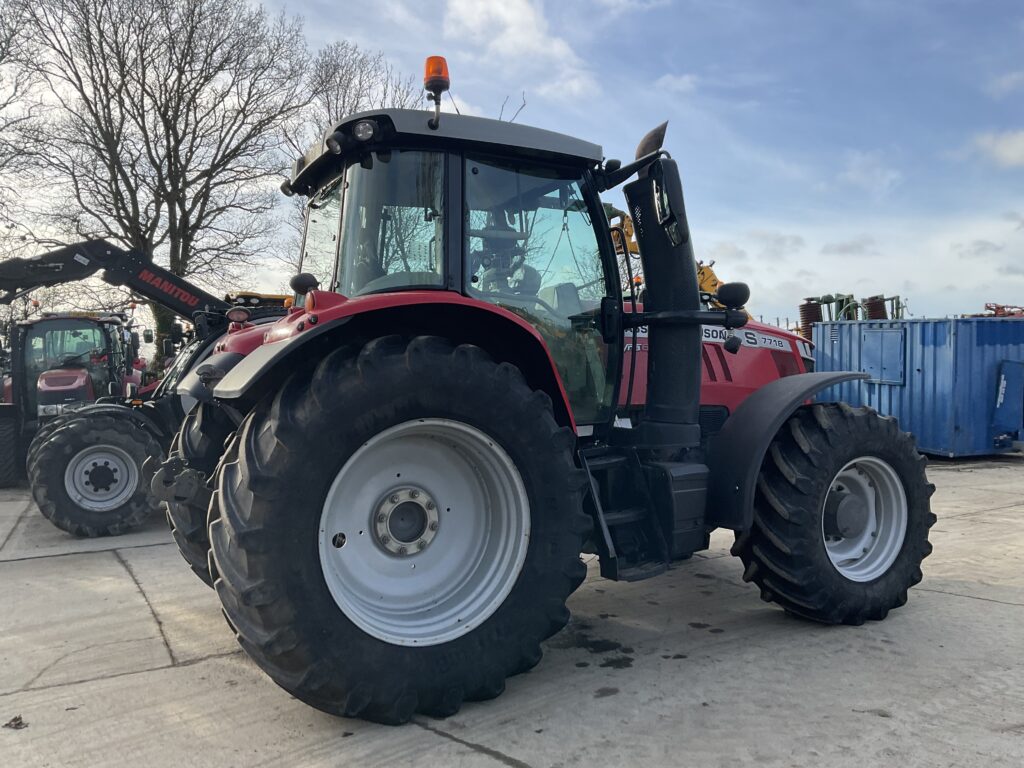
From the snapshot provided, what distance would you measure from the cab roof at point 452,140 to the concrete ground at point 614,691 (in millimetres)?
2358

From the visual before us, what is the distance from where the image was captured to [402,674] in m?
2.93

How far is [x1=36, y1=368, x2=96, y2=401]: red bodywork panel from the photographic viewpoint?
1015 centimetres

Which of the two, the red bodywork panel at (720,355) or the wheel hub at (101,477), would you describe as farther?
the wheel hub at (101,477)

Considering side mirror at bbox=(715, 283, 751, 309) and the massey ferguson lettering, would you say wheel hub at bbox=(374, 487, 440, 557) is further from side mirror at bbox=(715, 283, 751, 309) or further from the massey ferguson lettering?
the massey ferguson lettering

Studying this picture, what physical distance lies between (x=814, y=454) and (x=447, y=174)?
89.8 inches

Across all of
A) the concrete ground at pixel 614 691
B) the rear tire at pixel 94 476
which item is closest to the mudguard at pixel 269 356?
the concrete ground at pixel 614 691

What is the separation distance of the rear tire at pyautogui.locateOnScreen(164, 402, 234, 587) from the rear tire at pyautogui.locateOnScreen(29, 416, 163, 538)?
11.2 feet

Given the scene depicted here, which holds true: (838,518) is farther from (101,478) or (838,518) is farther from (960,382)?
(960,382)

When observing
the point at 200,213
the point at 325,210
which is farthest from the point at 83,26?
the point at 325,210

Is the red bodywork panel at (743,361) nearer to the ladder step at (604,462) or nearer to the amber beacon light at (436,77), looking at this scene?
the ladder step at (604,462)

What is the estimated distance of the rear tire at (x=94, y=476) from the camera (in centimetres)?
727

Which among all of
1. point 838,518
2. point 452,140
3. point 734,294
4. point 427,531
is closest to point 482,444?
point 427,531

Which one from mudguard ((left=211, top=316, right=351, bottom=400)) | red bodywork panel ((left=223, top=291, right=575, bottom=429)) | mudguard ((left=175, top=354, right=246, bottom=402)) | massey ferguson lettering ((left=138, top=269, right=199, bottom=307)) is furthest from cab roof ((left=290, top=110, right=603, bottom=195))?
massey ferguson lettering ((left=138, top=269, right=199, bottom=307))

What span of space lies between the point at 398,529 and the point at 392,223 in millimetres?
1352
